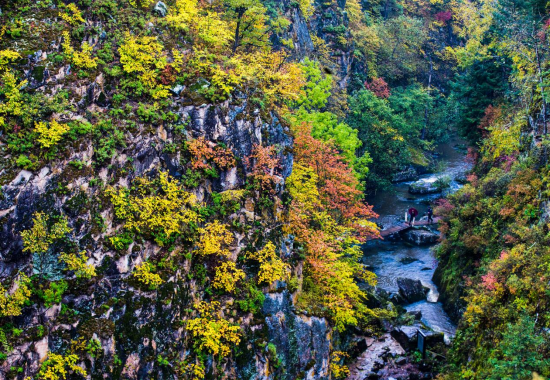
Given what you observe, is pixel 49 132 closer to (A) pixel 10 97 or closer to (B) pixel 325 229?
(A) pixel 10 97

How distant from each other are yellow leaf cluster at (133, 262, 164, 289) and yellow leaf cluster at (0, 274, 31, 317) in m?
3.10

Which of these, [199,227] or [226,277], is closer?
[226,277]

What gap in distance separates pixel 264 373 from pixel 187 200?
7099 millimetres

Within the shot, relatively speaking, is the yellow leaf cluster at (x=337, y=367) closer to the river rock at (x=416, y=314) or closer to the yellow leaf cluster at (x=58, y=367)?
the river rock at (x=416, y=314)

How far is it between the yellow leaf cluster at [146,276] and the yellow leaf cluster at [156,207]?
1.04m

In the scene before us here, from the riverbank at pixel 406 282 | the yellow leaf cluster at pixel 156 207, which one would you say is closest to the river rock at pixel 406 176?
the riverbank at pixel 406 282

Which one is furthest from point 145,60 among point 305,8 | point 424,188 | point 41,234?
point 424,188

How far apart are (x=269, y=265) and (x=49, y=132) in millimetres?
9013

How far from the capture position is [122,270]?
520 inches

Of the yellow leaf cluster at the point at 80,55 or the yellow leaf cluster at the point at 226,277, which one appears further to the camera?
the yellow leaf cluster at the point at 226,277

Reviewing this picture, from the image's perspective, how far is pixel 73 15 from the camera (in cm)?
1548

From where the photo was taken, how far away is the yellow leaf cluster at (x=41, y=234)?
38.3ft

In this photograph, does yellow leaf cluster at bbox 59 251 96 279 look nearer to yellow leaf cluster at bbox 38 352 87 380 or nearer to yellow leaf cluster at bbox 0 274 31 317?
yellow leaf cluster at bbox 0 274 31 317

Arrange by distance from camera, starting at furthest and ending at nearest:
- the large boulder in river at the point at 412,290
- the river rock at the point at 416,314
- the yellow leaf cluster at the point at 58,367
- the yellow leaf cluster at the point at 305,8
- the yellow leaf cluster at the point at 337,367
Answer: the yellow leaf cluster at the point at 305,8, the large boulder in river at the point at 412,290, the river rock at the point at 416,314, the yellow leaf cluster at the point at 337,367, the yellow leaf cluster at the point at 58,367
